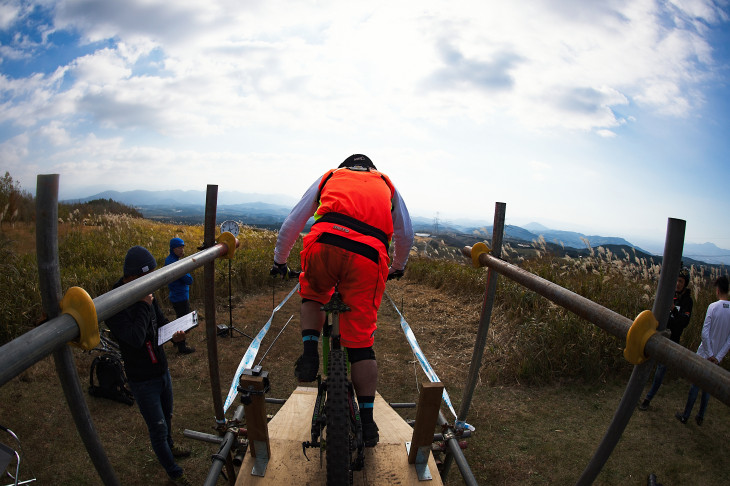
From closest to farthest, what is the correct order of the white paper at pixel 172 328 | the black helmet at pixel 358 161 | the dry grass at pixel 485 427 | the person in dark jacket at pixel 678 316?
the white paper at pixel 172 328 → the black helmet at pixel 358 161 → the dry grass at pixel 485 427 → the person in dark jacket at pixel 678 316

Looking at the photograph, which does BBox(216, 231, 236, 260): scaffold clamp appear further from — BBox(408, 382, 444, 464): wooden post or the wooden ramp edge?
BBox(408, 382, 444, 464): wooden post

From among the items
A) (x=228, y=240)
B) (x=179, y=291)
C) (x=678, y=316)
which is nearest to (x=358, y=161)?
(x=228, y=240)

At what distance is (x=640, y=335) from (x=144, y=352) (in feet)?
11.4

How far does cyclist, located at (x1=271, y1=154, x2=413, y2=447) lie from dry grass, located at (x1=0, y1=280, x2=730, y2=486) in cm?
199

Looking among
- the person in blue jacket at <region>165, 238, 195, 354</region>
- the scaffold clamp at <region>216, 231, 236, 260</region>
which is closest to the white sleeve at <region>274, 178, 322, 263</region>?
the scaffold clamp at <region>216, 231, 236, 260</region>

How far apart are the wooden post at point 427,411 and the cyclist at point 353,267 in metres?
0.35

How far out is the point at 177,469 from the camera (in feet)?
11.6

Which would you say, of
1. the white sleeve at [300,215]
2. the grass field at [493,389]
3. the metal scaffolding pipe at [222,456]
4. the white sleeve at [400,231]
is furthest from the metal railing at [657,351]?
the grass field at [493,389]

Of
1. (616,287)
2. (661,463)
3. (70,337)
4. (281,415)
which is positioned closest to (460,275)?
(616,287)

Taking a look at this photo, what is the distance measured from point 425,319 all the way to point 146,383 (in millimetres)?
5870

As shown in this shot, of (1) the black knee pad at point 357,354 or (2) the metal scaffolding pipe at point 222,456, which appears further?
(1) the black knee pad at point 357,354

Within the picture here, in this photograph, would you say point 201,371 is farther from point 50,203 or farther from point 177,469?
point 50,203

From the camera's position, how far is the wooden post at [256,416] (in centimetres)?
226

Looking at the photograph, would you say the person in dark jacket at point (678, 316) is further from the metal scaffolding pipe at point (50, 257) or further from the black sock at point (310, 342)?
the metal scaffolding pipe at point (50, 257)
